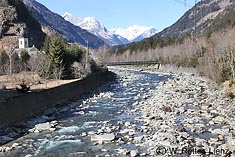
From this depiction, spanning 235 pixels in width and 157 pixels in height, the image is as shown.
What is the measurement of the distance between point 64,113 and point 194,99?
1426 cm

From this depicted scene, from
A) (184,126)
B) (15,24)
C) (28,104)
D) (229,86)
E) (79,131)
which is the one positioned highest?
(15,24)

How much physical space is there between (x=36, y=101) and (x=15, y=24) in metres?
92.9

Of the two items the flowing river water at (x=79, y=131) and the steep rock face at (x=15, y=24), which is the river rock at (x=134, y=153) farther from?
the steep rock face at (x=15, y=24)

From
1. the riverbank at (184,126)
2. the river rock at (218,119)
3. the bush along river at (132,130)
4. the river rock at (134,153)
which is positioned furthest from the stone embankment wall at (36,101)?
the river rock at (218,119)

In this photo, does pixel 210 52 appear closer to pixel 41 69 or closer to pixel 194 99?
pixel 194 99

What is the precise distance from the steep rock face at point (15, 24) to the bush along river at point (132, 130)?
237 feet

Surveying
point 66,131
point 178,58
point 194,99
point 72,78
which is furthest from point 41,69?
point 178,58

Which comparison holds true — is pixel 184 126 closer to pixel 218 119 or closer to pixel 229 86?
pixel 218 119

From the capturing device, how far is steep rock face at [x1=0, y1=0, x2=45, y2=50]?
363 ft

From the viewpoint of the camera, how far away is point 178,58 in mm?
92375

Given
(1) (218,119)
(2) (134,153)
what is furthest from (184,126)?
(2) (134,153)

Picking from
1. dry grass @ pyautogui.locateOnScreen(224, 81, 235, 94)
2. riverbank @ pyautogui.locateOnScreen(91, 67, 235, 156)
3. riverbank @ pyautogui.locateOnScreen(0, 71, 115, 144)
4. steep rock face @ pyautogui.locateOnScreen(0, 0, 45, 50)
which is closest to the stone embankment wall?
riverbank @ pyautogui.locateOnScreen(0, 71, 115, 144)

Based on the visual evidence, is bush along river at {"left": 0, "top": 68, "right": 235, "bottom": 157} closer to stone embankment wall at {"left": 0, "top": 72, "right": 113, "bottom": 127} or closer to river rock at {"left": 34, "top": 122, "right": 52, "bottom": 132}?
river rock at {"left": 34, "top": 122, "right": 52, "bottom": 132}

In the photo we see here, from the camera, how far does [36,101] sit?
3269 cm
